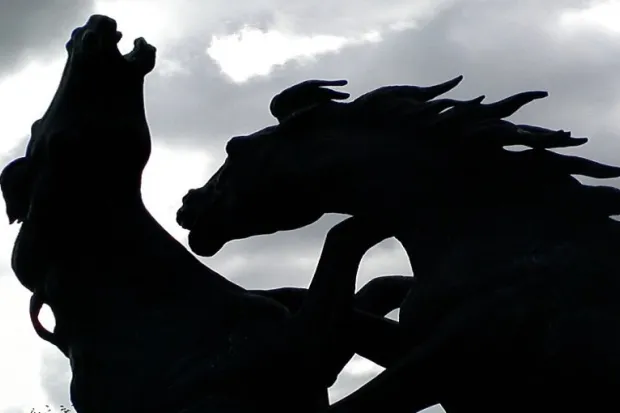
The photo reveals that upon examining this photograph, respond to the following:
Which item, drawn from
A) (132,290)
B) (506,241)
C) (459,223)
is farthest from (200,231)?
(506,241)

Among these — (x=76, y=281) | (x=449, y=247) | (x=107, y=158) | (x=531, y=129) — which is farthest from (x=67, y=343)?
(x=531, y=129)

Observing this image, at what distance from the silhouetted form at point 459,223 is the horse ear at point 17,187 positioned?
0.64m

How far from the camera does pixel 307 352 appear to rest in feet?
11.6

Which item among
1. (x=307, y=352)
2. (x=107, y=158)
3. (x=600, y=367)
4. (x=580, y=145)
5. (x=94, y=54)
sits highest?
(x=94, y=54)

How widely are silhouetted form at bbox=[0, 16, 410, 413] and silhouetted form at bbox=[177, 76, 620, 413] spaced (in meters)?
0.20

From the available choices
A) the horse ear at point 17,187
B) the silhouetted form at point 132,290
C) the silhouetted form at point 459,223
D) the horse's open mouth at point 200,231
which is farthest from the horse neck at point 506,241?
the horse ear at point 17,187

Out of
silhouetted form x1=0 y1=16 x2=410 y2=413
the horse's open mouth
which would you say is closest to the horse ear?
silhouetted form x1=0 y1=16 x2=410 y2=413

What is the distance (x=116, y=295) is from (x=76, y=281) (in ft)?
0.51

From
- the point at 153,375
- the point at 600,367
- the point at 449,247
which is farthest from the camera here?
the point at 153,375

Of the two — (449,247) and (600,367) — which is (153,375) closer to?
(449,247)

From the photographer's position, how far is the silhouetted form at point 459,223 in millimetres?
3135

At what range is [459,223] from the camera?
11.1 ft

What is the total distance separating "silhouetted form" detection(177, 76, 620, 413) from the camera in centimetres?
313

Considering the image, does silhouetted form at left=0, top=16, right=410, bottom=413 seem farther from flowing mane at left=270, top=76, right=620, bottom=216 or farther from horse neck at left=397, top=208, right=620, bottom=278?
flowing mane at left=270, top=76, right=620, bottom=216
